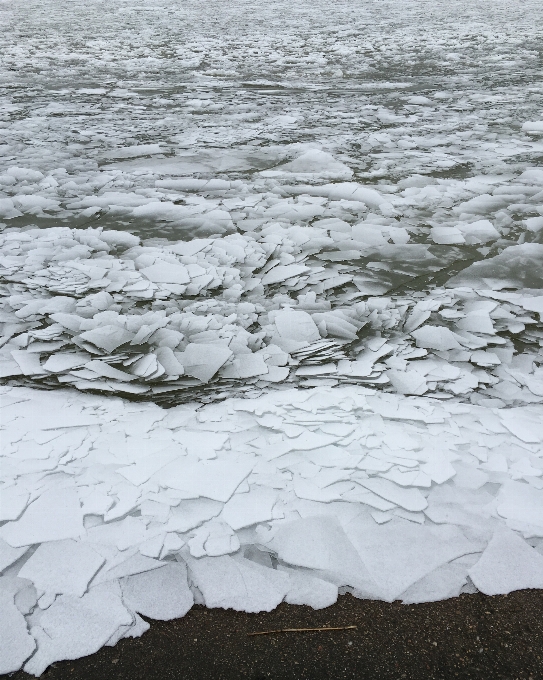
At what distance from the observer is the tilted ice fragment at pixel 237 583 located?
112cm

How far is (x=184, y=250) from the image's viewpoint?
2.45 metres

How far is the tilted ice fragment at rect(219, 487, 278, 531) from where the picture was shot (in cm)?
128

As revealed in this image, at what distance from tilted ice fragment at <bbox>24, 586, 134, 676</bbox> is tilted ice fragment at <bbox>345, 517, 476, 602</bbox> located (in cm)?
52

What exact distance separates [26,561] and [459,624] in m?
0.92

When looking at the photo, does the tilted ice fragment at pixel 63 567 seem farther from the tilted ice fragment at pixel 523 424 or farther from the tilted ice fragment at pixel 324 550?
the tilted ice fragment at pixel 523 424

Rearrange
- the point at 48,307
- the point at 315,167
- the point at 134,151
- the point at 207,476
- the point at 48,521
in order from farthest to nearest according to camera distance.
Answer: the point at 134,151 → the point at 315,167 → the point at 48,307 → the point at 207,476 → the point at 48,521

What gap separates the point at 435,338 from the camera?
1882mm

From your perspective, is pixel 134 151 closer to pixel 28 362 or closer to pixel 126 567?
pixel 28 362

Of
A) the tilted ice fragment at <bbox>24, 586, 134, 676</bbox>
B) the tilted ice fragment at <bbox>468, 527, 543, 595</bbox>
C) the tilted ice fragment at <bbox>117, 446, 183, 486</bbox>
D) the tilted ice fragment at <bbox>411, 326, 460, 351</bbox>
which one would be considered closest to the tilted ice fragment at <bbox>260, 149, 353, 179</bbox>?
the tilted ice fragment at <bbox>411, 326, 460, 351</bbox>

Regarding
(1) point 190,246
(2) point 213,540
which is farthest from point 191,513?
(1) point 190,246

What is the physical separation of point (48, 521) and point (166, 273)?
1205 mm

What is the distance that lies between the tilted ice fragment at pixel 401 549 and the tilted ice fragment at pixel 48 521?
0.64 metres

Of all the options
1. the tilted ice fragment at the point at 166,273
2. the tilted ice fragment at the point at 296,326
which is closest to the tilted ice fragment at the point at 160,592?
the tilted ice fragment at the point at 296,326

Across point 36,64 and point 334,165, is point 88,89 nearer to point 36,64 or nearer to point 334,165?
point 36,64
